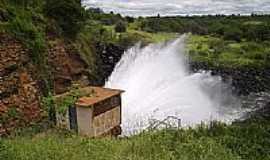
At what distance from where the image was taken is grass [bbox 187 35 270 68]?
1135 inches

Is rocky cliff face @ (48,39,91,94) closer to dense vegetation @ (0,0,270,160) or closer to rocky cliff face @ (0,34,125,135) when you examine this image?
rocky cliff face @ (0,34,125,135)

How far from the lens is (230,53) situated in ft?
98.3

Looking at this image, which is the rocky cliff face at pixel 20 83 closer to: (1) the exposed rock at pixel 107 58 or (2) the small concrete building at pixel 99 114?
(2) the small concrete building at pixel 99 114

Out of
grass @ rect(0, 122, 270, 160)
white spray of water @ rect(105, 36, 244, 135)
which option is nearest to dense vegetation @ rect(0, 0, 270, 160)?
grass @ rect(0, 122, 270, 160)

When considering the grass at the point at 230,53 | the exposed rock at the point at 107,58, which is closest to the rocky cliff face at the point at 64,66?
the exposed rock at the point at 107,58

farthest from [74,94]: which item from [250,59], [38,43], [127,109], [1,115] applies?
[250,59]

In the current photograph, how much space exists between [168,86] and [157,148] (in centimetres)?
2236

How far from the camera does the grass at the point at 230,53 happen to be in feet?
94.6

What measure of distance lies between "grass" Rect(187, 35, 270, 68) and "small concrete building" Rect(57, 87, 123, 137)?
46.5ft

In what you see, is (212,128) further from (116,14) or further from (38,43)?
(116,14)

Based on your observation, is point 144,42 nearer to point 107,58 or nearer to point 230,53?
point 107,58

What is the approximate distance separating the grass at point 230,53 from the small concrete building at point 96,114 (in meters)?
14.2

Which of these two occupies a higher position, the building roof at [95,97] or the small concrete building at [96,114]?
the building roof at [95,97]

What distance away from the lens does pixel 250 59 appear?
95.3 ft
